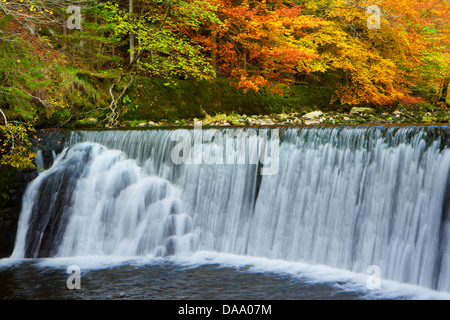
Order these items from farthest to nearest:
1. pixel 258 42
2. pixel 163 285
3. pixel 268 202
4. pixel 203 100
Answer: pixel 258 42 → pixel 203 100 → pixel 268 202 → pixel 163 285

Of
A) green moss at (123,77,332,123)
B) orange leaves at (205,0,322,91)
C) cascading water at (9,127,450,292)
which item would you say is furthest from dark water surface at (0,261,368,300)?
orange leaves at (205,0,322,91)

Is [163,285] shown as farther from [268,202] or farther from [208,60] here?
[208,60]

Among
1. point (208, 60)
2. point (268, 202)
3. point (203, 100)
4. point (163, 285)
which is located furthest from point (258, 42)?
point (163, 285)

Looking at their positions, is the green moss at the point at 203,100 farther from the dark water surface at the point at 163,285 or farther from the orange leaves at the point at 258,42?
the dark water surface at the point at 163,285

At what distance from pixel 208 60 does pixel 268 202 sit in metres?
9.44

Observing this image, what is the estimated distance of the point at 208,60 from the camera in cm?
1590

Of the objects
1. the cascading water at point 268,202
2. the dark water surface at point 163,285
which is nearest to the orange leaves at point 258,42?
the cascading water at point 268,202

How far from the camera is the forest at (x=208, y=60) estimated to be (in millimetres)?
10359

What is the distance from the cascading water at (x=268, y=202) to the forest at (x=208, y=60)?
A: 1.41m

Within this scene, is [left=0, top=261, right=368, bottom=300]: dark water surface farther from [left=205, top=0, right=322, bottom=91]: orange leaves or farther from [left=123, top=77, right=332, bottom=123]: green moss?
[left=205, top=0, right=322, bottom=91]: orange leaves

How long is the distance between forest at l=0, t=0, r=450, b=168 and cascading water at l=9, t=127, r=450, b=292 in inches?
55.5

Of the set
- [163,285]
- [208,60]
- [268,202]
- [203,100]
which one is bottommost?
[163,285]
